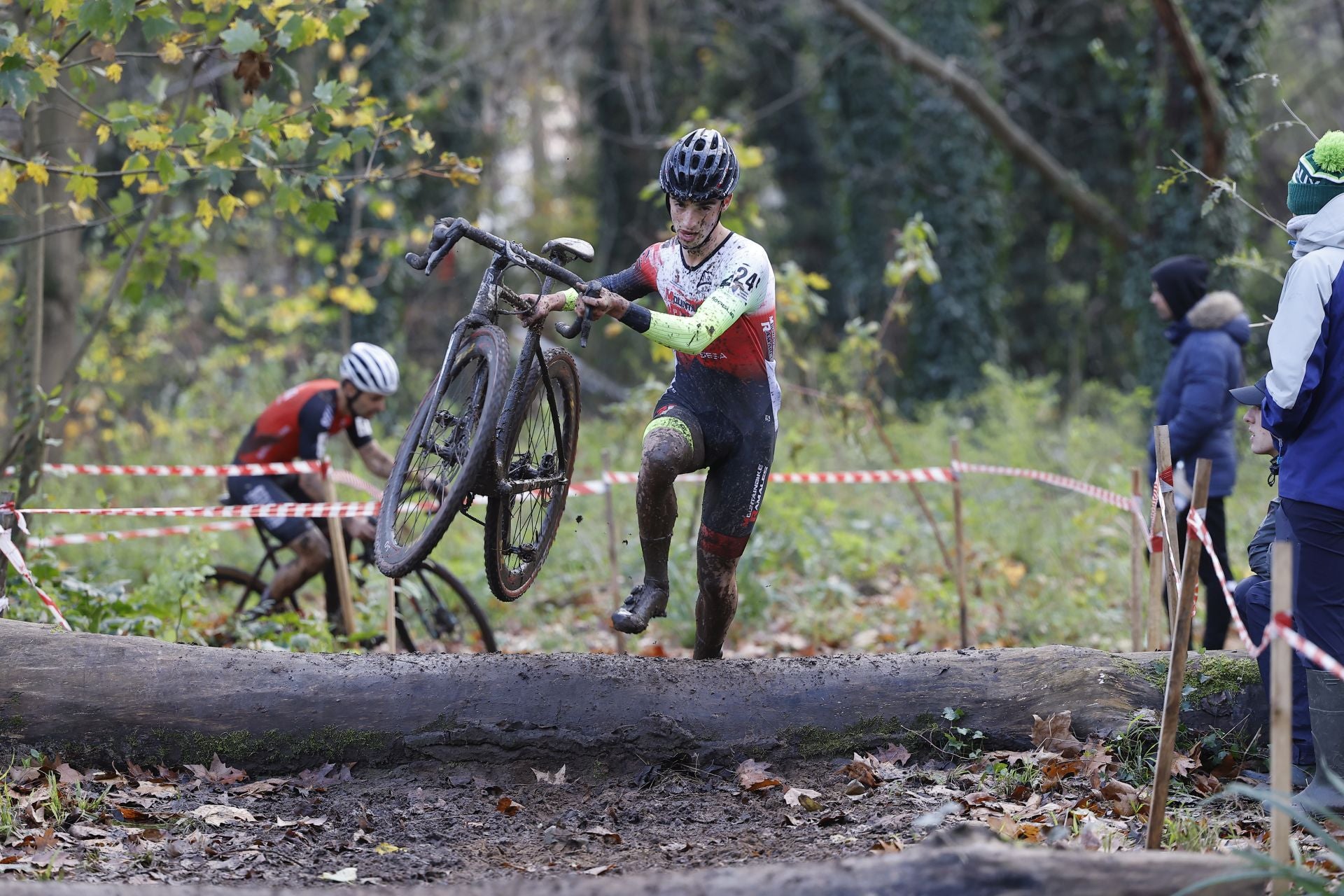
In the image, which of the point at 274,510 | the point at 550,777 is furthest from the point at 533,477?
the point at 274,510

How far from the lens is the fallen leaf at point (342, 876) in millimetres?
3896

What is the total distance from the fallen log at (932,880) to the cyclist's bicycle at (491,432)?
1.82 meters

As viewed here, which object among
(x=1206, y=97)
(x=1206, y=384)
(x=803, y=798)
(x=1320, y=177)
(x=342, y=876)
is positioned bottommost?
(x=342, y=876)

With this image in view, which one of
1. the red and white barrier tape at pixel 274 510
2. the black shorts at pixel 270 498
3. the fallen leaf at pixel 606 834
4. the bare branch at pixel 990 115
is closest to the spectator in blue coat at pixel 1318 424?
the fallen leaf at pixel 606 834

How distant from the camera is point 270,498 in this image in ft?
25.2

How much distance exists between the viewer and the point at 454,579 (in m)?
7.45

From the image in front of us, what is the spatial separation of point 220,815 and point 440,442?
65.7 inches

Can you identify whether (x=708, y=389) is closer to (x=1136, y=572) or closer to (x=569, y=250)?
(x=569, y=250)

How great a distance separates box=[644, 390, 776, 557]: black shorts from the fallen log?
7.88ft

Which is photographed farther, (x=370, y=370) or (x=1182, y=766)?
(x=370, y=370)

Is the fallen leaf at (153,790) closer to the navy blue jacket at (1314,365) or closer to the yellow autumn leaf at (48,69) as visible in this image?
the yellow autumn leaf at (48,69)

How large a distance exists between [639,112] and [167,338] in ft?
29.0

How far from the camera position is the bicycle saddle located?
5.29 metres

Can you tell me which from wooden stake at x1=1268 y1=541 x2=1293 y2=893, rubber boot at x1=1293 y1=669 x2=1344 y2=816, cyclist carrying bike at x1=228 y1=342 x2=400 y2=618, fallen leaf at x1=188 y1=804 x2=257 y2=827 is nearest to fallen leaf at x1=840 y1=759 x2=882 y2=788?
rubber boot at x1=1293 y1=669 x2=1344 y2=816
